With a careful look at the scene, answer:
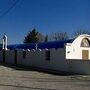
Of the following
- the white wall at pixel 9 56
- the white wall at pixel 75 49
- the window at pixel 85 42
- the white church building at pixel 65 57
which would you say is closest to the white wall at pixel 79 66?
the white church building at pixel 65 57

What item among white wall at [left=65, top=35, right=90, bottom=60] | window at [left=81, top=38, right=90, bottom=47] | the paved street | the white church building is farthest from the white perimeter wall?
the paved street

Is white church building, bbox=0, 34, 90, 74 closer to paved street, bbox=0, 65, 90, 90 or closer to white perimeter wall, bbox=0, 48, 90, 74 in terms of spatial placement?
white perimeter wall, bbox=0, 48, 90, 74

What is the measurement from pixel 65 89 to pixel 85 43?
21544 mm

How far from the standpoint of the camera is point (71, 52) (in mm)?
36781

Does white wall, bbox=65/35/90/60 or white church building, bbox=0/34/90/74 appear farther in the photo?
white wall, bbox=65/35/90/60

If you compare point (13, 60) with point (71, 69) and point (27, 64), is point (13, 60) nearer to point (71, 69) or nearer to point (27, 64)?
point (27, 64)

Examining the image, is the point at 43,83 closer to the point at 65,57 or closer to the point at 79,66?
the point at 79,66

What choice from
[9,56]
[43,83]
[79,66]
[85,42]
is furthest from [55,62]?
[9,56]

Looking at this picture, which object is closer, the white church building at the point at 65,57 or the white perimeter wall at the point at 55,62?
the white perimeter wall at the point at 55,62

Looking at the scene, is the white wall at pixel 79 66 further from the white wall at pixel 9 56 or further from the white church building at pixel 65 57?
the white wall at pixel 9 56

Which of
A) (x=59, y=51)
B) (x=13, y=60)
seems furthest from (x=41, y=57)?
(x=13, y=60)

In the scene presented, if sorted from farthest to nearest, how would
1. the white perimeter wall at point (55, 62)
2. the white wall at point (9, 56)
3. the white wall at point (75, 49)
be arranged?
1. the white wall at point (9, 56)
2. the white wall at point (75, 49)
3. the white perimeter wall at point (55, 62)

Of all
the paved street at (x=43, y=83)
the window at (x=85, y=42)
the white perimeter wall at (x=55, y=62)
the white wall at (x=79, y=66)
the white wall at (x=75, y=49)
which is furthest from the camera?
the window at (x=85, y=42)

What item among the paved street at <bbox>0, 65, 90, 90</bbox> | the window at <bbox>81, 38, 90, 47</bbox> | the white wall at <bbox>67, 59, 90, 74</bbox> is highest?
the window at <bbox>81, 38, 90, 47</bbox>
